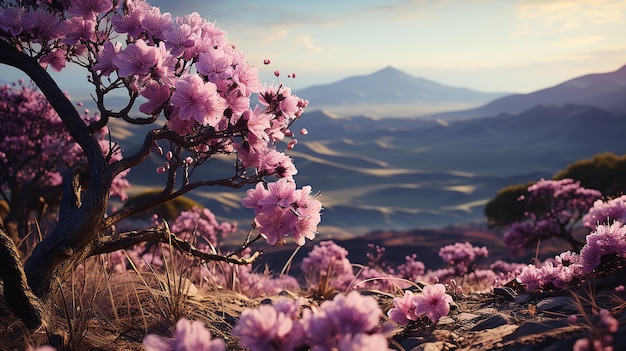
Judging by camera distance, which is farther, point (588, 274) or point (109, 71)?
point (588, 274)

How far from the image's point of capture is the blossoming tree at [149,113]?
12.1 ft

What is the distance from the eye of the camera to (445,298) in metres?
3.72

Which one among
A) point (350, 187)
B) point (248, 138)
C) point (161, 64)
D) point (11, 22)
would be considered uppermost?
point (11, 22)

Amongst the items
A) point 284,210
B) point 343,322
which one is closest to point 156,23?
point 284,210

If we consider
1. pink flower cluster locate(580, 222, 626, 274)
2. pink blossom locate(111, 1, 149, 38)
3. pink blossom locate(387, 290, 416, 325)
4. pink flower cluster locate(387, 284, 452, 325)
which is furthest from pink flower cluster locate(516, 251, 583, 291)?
pink blossom locate(111, 1, 149, 38)

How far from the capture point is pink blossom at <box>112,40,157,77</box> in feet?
11.5

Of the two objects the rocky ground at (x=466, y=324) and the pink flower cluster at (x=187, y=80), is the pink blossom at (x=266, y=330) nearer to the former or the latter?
the rocky ground at (x=466, y=324)

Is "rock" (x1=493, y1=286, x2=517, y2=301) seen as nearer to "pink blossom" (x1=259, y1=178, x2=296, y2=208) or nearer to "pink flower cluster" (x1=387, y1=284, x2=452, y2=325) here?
"pink flower cluster" (x1=387, y1=284, x2=452, y2=325)

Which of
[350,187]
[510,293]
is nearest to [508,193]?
[510,293]

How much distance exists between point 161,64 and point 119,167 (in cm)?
95

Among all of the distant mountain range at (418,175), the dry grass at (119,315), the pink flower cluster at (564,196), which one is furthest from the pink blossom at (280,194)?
the distant mountain range at (418,175)

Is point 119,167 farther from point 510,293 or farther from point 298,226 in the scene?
point 510,293

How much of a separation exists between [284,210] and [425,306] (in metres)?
1.09

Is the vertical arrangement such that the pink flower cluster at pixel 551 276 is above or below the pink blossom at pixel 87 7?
below
